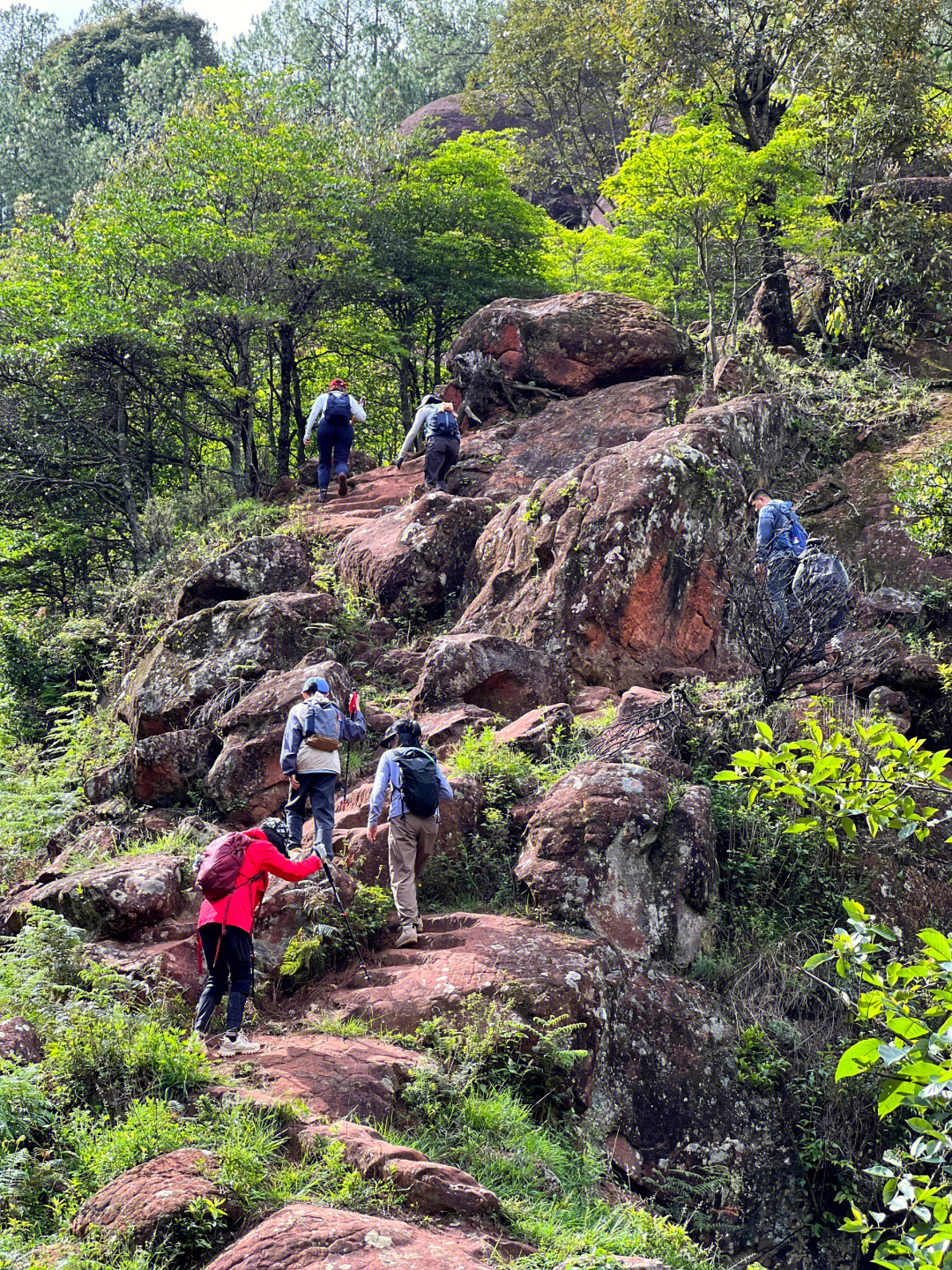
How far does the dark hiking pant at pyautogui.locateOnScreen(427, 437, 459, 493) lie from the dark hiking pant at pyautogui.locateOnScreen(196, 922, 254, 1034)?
9926 millimetres

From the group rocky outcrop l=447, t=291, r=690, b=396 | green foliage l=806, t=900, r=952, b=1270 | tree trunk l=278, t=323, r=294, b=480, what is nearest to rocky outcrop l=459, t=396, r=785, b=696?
rocky outcrop l=447, t=291, r=690, b=396

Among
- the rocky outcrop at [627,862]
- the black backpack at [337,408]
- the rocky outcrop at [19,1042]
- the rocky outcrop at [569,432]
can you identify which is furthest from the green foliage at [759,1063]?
the black backpack at [337,408]

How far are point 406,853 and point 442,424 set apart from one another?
876cm

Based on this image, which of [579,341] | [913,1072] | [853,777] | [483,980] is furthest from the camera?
[579,341]

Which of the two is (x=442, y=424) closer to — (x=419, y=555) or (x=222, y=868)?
(x=419, y=555)

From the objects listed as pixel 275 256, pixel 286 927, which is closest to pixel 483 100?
pixel 275 256

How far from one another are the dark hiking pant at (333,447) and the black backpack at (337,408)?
0.52 ft

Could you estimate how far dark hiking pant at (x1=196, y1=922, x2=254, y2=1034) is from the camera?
650cm

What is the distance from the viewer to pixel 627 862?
7.98m

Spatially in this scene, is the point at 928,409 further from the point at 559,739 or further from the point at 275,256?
the point at 275,256

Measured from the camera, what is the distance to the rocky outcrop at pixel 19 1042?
566cm

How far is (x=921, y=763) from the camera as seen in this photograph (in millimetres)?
3625

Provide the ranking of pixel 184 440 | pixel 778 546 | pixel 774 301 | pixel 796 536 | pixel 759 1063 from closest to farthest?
pixel 759 1063 < pixel 778 546 < pixel 796 536 < pixel 774 301 < pixel 184 440

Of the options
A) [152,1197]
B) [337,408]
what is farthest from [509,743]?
[337,408]
